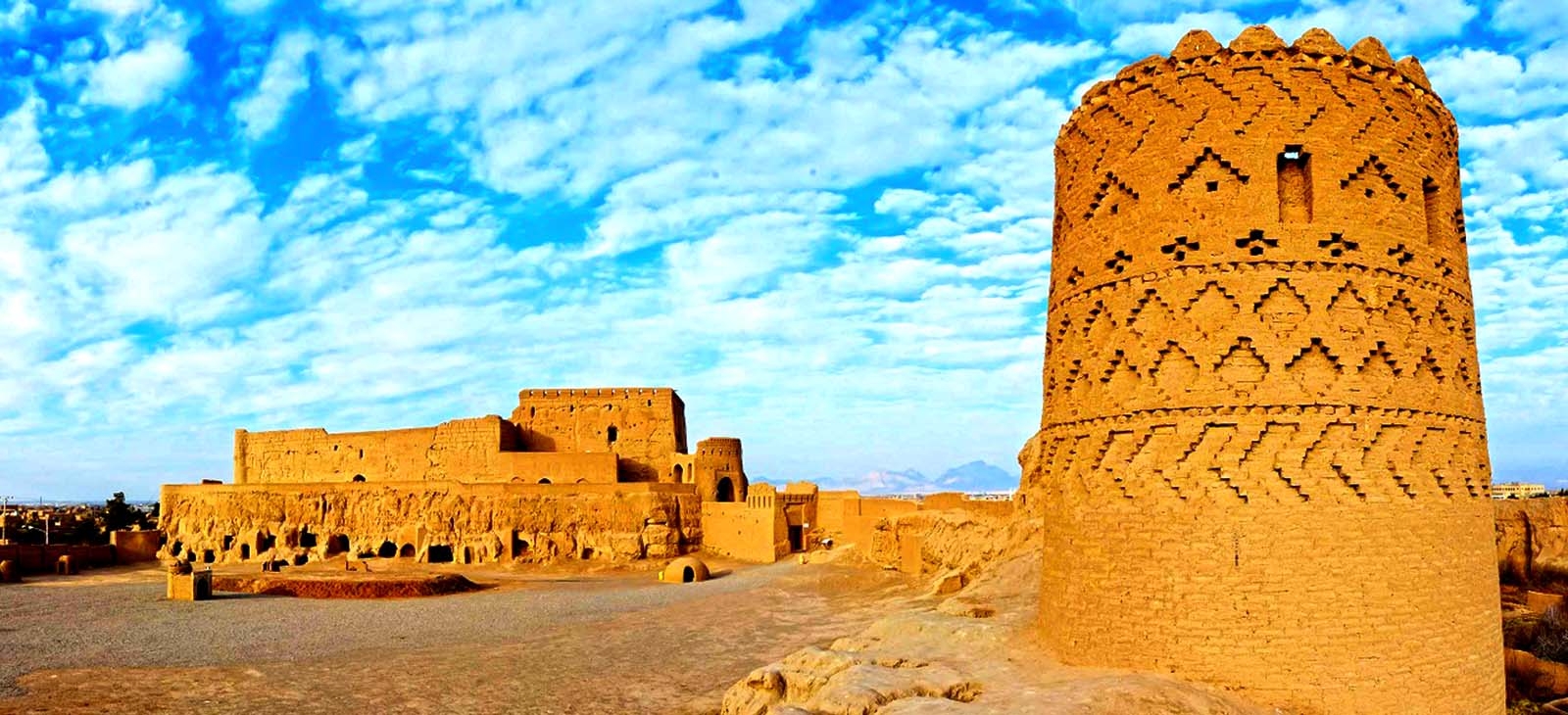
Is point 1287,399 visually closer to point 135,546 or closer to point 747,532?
point 747,532

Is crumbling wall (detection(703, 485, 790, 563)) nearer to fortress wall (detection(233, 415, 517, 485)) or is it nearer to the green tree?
fortress wall (detection(233, 415, 517, 485))

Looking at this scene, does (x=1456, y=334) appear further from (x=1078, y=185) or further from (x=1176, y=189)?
(x=1078, y=185)

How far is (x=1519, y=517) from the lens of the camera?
24.3 meters

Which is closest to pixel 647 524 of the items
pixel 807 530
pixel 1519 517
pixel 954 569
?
pixel 807 530

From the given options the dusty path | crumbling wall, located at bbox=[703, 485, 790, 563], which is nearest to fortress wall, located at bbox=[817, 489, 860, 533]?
crumbling wall, located at bbox=[703, 485, 790, 563]

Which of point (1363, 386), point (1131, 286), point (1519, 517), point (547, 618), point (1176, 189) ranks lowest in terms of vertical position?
point (547, 618)

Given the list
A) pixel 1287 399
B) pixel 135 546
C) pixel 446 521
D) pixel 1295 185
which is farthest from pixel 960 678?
pixel 135 546

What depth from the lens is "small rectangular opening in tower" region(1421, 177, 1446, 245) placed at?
8805 mm

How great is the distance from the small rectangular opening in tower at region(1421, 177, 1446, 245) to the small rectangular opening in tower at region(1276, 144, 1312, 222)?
4.08 ft

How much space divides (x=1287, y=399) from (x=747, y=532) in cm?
3329

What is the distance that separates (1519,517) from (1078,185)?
72.6 ft

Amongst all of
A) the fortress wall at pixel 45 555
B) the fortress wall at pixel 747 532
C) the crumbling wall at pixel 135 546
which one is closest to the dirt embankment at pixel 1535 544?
the fortress wall at pixel 747 532

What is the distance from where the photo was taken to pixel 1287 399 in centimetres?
792

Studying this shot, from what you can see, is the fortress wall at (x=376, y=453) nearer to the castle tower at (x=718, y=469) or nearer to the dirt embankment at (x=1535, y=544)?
the castle tower at (x=718, y=469)
